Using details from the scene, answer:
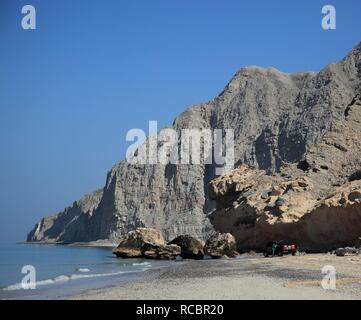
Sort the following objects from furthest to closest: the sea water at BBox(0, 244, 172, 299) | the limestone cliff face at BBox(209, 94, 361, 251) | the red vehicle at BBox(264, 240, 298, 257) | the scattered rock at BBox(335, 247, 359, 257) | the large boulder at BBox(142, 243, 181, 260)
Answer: the large boulder at BBox(142, 243, 181, 260) → the red vehicle at BBox(264, 240, 298, 257) → the limestone cliff face at BBox(209, 94, 361, 251) → the scattered rock at BBox(335, 247, 359, 257) → the sea water at BBox(0, 244, 172, 299)

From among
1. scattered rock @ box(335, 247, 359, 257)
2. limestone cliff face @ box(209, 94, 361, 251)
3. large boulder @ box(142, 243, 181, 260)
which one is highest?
limestone cliff face @ box(209, 94, 361, 251)

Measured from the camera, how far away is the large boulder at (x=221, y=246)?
42.3 m

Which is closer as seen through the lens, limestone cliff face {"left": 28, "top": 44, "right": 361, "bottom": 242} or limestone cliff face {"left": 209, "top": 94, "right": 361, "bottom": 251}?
limestone cliff face {"left": 209, "top": 94, "right": 361, "bottom": 251}

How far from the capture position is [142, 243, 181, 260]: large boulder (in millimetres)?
46169

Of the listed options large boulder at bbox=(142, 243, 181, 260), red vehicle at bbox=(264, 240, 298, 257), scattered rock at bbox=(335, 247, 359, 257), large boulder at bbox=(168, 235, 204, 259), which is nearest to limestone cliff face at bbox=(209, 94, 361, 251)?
red vehicle at bbox=(264, 240, 298, 257)

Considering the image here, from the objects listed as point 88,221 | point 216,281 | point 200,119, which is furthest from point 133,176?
point 216,281

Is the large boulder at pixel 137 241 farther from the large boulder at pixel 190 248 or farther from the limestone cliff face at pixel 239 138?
the limestone cliff face at pixel 239 138

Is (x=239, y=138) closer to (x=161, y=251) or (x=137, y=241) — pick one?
(x=137, y=241)

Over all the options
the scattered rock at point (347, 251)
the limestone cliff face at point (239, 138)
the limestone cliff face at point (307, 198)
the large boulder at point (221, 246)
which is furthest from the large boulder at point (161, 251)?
the limestone cliff face at point (239, 138)

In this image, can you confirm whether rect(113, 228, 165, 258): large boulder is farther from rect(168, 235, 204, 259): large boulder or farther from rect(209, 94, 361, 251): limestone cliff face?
rect(209, 94, 361, 251): limestone cliff face

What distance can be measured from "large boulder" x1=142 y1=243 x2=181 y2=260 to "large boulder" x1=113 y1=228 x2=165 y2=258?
1.28m

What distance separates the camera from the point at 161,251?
153 ft

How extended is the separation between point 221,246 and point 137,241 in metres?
11.4

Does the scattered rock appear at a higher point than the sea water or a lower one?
higher
